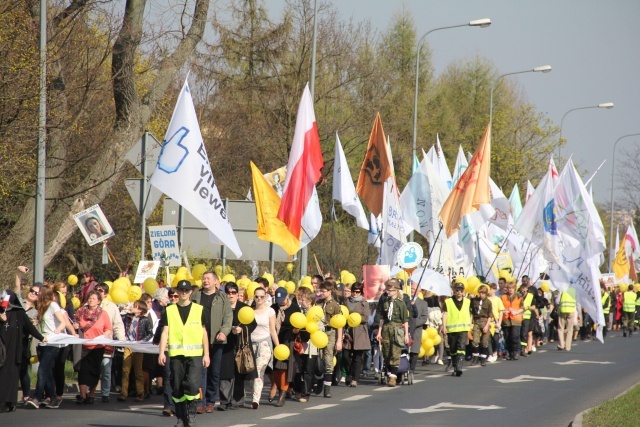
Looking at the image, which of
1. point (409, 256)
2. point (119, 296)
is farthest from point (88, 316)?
point (409, 256)

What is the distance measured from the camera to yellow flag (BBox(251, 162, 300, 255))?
780 inches

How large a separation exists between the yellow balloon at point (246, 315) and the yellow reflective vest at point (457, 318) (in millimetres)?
6640

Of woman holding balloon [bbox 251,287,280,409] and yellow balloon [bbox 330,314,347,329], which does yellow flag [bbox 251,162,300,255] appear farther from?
woman holding balloon [bbox 251,287,280,409]

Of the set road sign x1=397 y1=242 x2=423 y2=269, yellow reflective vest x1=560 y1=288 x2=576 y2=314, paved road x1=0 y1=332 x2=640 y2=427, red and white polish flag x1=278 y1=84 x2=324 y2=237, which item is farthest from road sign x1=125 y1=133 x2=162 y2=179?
yellow reflective vest x1=560 y1=288 x2=576 y2=314

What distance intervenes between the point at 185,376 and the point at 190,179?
4665 millimetres

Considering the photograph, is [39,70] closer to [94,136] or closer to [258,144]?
[94,136]

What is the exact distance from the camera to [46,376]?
15.1 m

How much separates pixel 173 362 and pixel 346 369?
6571 millimetres

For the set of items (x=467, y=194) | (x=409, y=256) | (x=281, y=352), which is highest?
(x=467, y=194)

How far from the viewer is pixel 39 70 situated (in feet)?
58.2

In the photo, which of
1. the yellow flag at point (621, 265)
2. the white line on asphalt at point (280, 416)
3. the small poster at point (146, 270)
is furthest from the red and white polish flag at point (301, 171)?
the yellow flag at point (621, 265)

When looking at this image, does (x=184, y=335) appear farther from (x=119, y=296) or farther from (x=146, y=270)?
(x=146, y=270)

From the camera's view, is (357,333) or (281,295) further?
(357,333)

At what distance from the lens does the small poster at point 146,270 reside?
19.9 m
